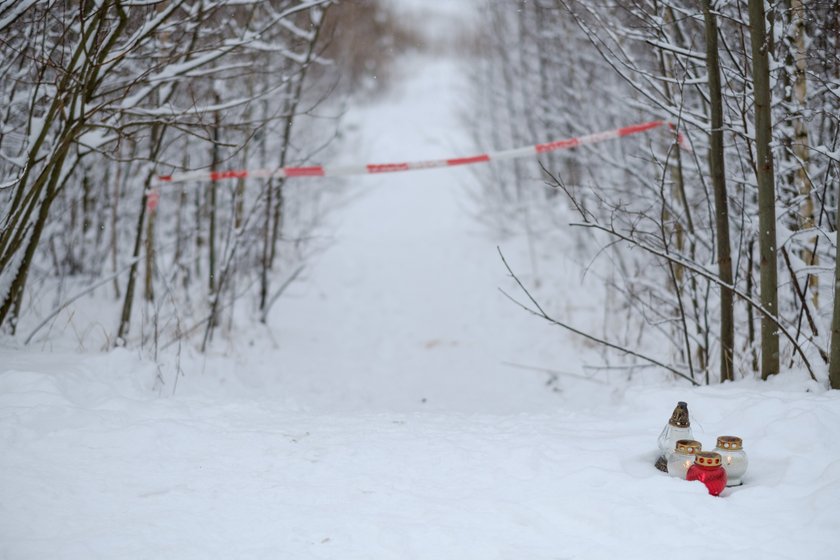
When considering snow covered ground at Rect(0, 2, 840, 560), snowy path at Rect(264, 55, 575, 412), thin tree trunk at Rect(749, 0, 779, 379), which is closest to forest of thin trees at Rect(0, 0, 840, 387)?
thin tree trunk at Rect(749, 0, 779, 379)

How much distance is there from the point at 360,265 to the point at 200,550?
8.84m

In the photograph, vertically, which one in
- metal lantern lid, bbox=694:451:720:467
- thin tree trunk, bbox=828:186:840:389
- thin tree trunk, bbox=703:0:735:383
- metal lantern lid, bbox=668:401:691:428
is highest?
thin tree trunk, bbox=703:0:735:383

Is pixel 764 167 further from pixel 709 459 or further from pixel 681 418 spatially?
pixel 709 459

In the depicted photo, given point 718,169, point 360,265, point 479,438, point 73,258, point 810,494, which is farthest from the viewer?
point 360,265

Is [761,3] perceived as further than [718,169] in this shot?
No

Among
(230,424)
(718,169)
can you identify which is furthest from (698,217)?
(230,424)

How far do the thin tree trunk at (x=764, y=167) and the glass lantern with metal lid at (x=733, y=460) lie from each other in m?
1.21

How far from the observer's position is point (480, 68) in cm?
1317

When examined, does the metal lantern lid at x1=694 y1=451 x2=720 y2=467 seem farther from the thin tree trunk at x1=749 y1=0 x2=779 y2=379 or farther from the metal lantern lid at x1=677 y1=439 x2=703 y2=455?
the thin tree trunk at x1=749 y1=0 x2=779 y2=379

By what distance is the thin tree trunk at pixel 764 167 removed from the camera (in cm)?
341

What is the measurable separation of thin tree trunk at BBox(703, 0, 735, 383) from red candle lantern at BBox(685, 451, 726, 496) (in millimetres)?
1465

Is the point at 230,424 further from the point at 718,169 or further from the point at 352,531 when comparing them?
the point at 718,169

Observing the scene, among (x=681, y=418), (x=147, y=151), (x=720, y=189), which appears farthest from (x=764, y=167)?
(x=147, y=151)

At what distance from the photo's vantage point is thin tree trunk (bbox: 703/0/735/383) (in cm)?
376
